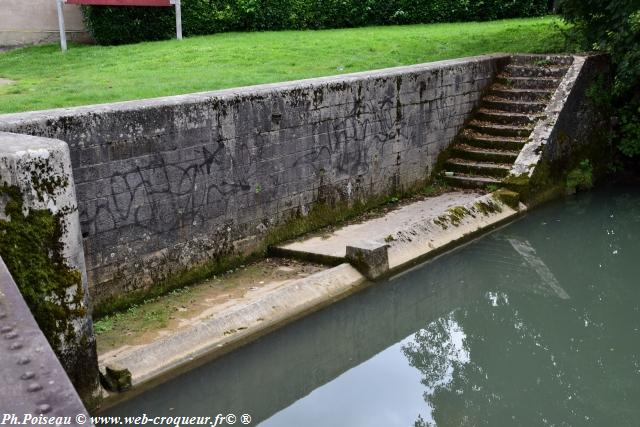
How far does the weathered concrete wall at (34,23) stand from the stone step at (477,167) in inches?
408

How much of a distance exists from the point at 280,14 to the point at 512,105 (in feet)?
29.3

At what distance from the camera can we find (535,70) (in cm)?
1364

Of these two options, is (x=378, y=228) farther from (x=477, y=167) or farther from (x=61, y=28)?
(x=61, y=28)

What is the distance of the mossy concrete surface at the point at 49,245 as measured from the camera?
5152 millimetres

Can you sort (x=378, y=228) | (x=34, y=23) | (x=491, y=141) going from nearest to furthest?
(x=378, y=228) < (x=491, y=141) < (x=34, y=23)

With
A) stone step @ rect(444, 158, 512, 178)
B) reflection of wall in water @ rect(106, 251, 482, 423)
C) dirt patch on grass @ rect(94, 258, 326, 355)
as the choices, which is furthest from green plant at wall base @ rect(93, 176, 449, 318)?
reflection of wall in water @ rect(106, 251, 482, 423)

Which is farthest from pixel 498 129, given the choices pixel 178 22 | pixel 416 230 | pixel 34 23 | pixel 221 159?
pixel 34 23

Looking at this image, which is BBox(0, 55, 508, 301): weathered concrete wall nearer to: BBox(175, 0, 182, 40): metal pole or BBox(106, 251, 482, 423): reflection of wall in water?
BBox(106, 251, 482, 423): reflection of wall in water

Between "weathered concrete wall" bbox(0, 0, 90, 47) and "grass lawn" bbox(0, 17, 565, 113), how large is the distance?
2.16 ft

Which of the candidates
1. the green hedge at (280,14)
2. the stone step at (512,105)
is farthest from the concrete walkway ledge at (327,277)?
the green hedge at (280,14)

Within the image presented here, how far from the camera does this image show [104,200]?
7.12 m

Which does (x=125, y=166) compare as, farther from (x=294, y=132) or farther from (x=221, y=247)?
(x=294, y=132)

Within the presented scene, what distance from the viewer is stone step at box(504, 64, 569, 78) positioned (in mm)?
13406

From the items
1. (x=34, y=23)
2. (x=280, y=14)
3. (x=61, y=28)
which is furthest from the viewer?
(x=280, y=14)
